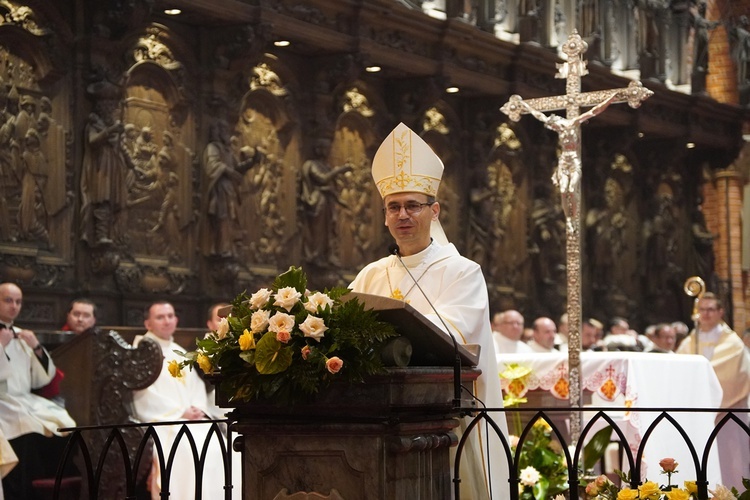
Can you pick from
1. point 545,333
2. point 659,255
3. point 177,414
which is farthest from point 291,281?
point 659,255

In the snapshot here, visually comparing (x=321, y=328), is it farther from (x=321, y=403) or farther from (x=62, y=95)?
(x=62, y=95)

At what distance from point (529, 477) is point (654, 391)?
221 centimetres

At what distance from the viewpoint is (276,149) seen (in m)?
13.8

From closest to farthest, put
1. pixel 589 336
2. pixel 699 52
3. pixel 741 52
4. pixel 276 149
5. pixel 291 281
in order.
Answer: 1. pixel 291 281
2. pixel 276 149
3. pixel 589 336
4. pixel 699 52
5. pixel 741 52

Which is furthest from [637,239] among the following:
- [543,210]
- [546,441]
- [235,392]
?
[235,392]

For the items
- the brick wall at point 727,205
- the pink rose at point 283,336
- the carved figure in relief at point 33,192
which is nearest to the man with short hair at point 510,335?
the carved figure in relief at point 33,192

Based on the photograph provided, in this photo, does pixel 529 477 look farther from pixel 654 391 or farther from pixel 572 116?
pixel 572 116

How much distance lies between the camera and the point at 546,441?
742cm

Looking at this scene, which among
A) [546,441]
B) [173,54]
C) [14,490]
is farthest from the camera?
[173,54]

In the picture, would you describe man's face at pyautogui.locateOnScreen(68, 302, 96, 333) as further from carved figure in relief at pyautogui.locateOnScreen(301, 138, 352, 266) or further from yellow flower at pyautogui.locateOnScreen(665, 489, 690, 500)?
yellow flower at pyautogui.locateOnScreen(665, 489, 690, 500)

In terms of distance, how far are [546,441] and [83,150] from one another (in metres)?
5.86

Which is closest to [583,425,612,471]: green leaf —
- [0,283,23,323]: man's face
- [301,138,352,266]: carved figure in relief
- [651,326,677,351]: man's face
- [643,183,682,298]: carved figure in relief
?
[0,283,23,323]: man's face

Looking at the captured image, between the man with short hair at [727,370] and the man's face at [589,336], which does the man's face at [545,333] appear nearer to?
the man's face at [589,336]

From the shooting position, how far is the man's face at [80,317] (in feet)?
32.5
